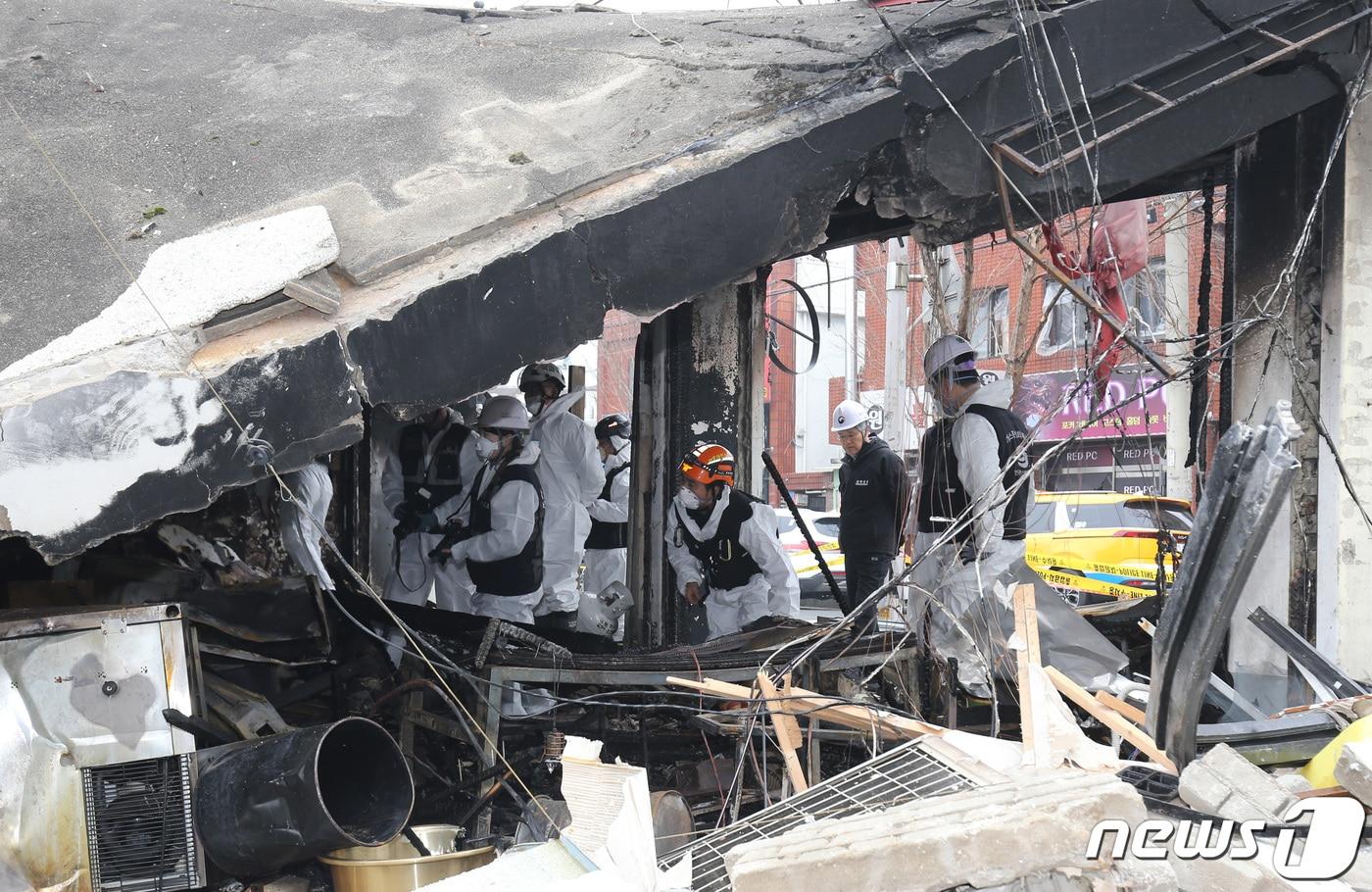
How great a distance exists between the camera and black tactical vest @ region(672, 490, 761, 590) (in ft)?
26.1

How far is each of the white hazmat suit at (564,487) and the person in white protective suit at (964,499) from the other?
2861 mm

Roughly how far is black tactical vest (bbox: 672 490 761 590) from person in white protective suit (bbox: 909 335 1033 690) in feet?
4.26

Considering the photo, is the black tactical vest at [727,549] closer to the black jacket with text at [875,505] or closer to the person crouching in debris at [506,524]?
the person crouching in debris at [506,524]

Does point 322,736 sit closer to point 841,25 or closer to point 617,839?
point 617,839

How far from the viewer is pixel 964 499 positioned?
6.82 metres

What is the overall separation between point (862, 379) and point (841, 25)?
19.4m

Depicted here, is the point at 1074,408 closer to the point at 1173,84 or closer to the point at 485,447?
the point at 485,447

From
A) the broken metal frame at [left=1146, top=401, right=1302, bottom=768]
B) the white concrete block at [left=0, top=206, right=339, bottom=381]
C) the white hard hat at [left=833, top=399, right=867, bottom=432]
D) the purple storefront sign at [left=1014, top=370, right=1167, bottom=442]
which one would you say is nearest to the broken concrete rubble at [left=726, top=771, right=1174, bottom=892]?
the broken metal frame at [left=1146, top=401, right=1302, bottom=768]

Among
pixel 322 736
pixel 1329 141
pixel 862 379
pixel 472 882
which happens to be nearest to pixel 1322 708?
pixel 1329 141

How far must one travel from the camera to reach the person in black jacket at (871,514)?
8.99 m

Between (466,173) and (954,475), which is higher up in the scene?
(466,173)

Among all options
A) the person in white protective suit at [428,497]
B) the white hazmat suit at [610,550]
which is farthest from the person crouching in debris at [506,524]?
the white hazmat suit at [610,550]

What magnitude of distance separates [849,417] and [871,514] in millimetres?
824

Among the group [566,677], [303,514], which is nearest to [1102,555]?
[566,677]
